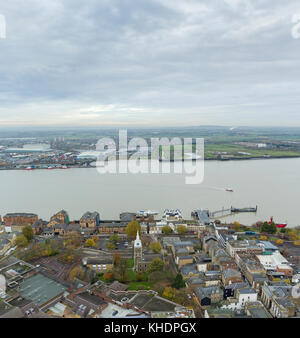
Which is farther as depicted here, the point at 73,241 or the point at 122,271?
the point at 73,241

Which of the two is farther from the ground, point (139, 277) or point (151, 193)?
point (151, 193)

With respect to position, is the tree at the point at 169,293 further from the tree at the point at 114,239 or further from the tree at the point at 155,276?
the tree at the point at 114,239

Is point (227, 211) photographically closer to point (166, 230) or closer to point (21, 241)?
point (166, 230)

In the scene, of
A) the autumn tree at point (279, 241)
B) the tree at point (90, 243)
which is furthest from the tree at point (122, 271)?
the autumn tree at point (279, 241)

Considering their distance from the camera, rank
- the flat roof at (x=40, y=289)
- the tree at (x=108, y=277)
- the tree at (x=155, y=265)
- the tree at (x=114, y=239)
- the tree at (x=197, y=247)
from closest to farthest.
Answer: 1. the flat roof at (x=40, y=289)
2. the tree at (x=108, y=277)
3. the tree at (x=155, y=265)
4. the tree at (x=197, y=247)
5. the tree at (x=114, y=239)

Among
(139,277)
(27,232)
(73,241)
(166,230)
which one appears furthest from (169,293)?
(27,232)

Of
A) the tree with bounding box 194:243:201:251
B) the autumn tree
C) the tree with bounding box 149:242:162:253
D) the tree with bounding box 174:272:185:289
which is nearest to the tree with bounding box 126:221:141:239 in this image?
the tree with bounding box 149:242:162:253

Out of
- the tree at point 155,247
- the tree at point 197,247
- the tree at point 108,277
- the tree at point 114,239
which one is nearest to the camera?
the tree at point 108,277
